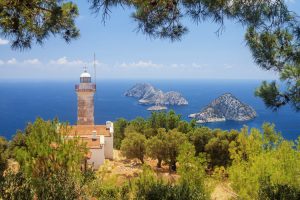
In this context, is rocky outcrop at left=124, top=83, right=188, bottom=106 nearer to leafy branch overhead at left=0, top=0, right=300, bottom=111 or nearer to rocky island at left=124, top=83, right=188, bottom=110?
rocky island at left=124, top=83, right=188, bottom=110

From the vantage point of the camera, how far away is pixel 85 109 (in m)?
32.1

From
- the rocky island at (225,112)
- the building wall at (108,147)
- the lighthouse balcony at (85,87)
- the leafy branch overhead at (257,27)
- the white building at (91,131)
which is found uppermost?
the leafy branch overhead at (257,27)

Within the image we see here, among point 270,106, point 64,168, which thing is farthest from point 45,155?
point 270,106

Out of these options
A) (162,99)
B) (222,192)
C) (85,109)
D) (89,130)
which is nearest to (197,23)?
(222,192)

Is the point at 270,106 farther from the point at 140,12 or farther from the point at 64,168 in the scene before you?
the point at 64,168

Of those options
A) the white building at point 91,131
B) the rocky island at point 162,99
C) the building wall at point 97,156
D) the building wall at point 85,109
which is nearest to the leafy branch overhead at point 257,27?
the white building at point 91,131

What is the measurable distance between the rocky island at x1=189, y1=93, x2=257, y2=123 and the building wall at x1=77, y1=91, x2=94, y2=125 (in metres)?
71.1

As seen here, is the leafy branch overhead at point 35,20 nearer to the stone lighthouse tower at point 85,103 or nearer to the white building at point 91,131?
the white building at point 91,131

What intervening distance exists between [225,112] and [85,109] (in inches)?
3457

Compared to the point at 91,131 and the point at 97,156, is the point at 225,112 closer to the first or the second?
the point at 91,131

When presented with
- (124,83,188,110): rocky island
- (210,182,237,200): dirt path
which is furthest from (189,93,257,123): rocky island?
(210,182,237,200): dirt path

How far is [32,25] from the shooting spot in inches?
292

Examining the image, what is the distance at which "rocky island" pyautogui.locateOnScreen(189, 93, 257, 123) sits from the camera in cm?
10431

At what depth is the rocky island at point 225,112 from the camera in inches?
4107
